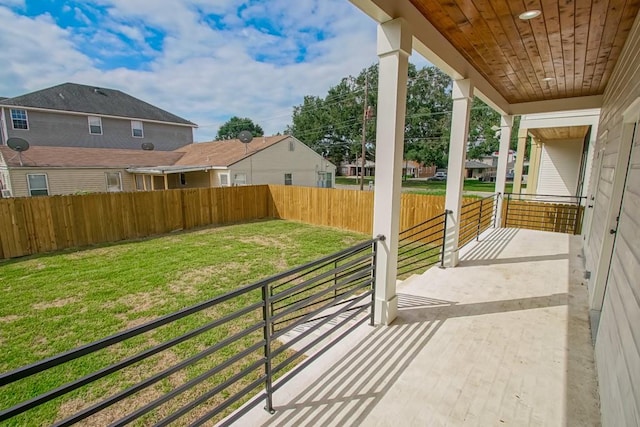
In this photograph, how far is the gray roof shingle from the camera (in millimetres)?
14617

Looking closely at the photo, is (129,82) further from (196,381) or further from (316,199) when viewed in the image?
(196,381)

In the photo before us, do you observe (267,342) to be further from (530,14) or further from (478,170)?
(478,170)

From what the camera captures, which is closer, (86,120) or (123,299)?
(123,299)

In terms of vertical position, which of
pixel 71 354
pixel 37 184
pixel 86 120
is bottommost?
pixel 71 354

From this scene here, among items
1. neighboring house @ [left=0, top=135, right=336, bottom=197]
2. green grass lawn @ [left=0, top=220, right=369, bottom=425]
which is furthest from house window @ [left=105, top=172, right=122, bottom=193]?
green grass lawn @ [left=0, top=220, right=369, bottom=425]

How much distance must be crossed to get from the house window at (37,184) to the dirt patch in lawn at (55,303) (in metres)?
9.48

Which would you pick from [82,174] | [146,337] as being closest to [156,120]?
[82,174]

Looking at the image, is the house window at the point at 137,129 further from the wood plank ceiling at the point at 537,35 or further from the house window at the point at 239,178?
the wood plank ceiling at the point at 537,35

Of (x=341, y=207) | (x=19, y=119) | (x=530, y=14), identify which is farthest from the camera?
(x=19, y=119)

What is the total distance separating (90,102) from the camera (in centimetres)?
1628

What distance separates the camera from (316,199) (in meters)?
10.6

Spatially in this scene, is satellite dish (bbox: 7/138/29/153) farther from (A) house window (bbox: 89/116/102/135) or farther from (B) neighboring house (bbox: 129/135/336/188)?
(A) house window (bbox: 89/116/102/135)

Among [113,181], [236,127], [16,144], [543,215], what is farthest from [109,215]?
[236,127]

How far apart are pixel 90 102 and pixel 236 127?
1422 inches
